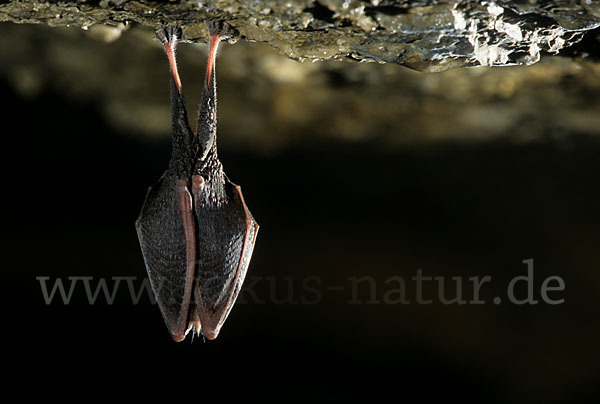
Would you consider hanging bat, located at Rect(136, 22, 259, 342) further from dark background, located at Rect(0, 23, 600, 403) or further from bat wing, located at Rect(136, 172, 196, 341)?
dark background, located at Rect(0, 23, 600, 403)

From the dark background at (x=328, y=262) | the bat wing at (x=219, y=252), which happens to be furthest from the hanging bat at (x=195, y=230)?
the dark background at (x=328, y=262)

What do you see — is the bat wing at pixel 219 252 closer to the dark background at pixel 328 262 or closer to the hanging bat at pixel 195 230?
the hanging bat at pixel 195 230

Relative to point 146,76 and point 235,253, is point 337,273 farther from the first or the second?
point 235,253

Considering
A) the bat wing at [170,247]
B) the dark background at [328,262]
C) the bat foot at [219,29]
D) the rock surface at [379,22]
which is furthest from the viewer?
the dark background at [328,262]

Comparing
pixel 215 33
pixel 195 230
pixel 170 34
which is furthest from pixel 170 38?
pixel 195 230

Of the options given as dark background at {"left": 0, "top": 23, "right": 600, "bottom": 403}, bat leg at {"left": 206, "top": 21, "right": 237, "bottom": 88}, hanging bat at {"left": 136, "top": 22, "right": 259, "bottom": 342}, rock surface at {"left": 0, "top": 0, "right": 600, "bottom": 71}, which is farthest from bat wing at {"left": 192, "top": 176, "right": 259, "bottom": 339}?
dark background at {"left": 0, "top": 23, "right": 600, "bottom": 403}

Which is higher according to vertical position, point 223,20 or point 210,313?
point 223,20

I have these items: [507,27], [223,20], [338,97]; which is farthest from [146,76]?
[507,27]
